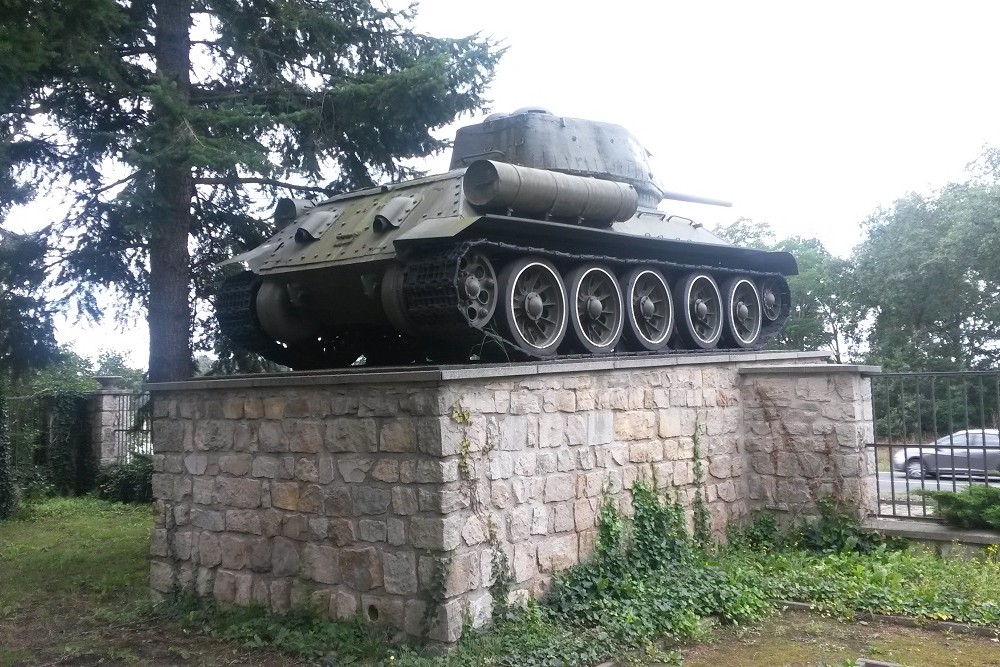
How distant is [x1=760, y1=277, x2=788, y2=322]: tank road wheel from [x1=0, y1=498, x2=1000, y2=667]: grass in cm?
390

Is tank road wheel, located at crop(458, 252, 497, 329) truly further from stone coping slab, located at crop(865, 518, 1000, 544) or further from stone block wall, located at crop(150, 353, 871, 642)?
stone coping slab, located at crop(865, 518, 1000, 544)

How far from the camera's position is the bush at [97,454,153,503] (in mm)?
14258

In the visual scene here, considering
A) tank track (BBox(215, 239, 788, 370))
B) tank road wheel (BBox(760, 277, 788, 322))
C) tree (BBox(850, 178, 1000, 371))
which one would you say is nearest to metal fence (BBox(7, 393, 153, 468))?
tank track (BBox(215, 239, 788, 370))

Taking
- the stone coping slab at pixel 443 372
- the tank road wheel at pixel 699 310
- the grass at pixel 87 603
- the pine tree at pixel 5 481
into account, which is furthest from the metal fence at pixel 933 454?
the pine tree at pixel 5 481

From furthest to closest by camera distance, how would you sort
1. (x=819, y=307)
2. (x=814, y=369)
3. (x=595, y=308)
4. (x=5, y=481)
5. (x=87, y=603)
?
(x=819, y=307), (x=5, y=481), (x=814, y=369), (x=595, y=308), (x=87, y=603)

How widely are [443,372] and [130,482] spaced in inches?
398

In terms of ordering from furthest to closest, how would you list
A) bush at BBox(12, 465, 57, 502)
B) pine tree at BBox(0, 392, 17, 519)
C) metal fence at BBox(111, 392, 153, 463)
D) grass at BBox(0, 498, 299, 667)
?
1. metal fence at BBox(111, 392, 153, 463)
2. bush at BBox(12, 465, 57, 502)
3. pine tree at BBox(0, 392, 17, 519)
4. grass at BBox(0, 498, 299, 667)

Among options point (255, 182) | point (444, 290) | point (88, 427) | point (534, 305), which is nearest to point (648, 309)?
point (534, 305)

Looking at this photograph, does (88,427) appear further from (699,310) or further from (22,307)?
(699,310)

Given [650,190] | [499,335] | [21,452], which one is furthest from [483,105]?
[21,452]

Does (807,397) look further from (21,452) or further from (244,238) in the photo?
(21,452)

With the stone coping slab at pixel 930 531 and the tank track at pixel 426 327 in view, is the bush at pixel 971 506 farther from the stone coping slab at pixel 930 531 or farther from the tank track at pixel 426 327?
the tank track at pixel 426 327

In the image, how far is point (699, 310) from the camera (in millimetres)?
10148

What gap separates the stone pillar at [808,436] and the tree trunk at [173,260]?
6.38m
